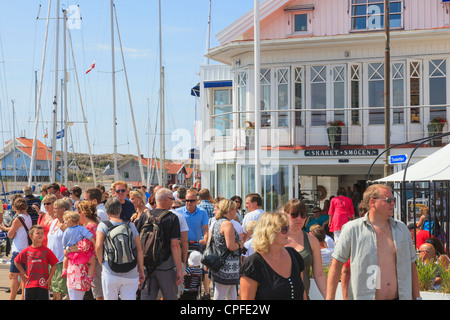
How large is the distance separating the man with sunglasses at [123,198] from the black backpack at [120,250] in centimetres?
274

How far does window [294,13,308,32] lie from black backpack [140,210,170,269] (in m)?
16.6

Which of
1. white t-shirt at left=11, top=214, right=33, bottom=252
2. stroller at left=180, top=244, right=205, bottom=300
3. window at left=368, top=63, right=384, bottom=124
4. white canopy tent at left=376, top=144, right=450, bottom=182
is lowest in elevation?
stroller at left=180, top=244, right=205, bottom=300

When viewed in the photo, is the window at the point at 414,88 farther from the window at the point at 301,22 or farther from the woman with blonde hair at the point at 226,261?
the woman with blonde hair at the point at 226,261

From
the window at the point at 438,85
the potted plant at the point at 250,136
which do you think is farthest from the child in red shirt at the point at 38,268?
the window at the point at 438,85

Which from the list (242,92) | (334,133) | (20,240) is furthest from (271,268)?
(242,92)

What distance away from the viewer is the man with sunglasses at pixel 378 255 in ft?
18.4

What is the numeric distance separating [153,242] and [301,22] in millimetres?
17017

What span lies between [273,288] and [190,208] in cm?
632

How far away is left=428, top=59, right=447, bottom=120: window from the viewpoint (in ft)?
70.3

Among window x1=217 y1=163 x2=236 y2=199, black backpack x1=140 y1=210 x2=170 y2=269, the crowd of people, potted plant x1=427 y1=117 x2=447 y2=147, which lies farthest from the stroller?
potted plant x1=427 y1=117 x2=447 y2=147

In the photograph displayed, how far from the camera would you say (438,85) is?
2161 cm

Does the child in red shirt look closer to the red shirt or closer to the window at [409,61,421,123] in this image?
the red shirt

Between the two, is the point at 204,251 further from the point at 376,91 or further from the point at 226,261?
the point at 376,91
